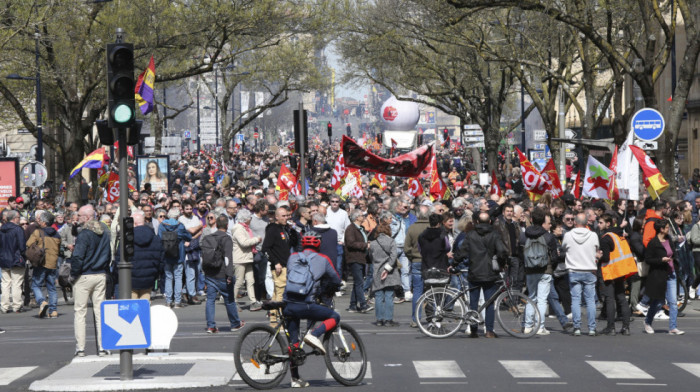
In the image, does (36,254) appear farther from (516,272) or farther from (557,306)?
(557,306)

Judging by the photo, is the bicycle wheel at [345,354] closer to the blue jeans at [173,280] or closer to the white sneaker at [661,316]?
the white sneaker at [661,316]

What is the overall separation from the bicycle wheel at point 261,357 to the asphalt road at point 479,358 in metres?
0.29

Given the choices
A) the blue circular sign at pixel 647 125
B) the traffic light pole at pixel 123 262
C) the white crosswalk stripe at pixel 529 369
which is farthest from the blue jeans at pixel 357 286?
the traffic light pole at pixel 123 262

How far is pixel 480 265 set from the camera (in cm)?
1516

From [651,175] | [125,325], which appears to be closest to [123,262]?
[125,325]

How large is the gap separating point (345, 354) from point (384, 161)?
47.3 ft

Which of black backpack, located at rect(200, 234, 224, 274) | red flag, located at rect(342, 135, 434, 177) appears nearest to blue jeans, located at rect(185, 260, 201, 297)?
black backpack, located at rect(200, 234, 224, 274)

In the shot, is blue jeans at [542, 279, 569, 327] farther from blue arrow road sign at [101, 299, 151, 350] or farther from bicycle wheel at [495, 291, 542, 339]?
blue arrow road sign at [101, 299, 151, 350]

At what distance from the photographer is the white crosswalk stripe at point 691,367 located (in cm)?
1215

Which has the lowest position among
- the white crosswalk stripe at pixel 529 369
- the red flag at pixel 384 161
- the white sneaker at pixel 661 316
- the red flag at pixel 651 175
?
the white sneaker at pixel 661 316

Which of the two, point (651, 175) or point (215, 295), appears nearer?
point (215, 295)

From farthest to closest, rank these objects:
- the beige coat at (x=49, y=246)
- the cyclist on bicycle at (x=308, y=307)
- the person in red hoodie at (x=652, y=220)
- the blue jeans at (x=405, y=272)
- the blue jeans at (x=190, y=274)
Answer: the blue jeans at (x=405, y=272)
the blue jeans at (x=190, y=274)
the beige coat at (x=49, y=246)
the person in red hoodie at (x=652, y=220)
the cyclist on bicycle at (x=308, y=307)

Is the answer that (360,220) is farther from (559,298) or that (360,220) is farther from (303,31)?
(303,31)

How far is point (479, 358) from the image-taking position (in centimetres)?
1338
